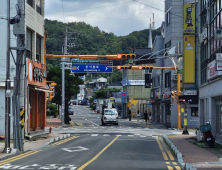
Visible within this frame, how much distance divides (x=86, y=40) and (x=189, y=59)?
4051cm

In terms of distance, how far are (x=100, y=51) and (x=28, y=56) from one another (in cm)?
5087

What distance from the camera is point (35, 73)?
95.5ft

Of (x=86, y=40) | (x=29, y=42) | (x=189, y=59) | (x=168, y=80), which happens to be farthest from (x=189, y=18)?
(x=86, y=40)

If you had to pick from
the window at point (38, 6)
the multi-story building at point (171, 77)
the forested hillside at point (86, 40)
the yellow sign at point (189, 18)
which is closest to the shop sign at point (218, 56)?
the window at point (38, 6)

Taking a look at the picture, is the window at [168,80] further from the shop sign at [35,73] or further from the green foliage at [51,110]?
the green foliage at [51,110]

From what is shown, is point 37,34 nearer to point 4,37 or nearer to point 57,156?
point 4,37

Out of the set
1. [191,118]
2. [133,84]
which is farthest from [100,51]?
[191,118]

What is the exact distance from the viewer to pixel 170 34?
166 ft

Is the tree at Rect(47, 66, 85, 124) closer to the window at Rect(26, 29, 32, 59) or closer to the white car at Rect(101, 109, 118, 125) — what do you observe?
the white car at Rect(101, 109, 118, 125)

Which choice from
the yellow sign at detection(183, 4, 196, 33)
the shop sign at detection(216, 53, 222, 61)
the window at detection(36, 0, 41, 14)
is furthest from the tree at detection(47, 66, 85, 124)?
the shop sign at detection(216, 53, 222, 61)

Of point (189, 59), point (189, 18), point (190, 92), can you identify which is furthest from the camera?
point (190, 92)

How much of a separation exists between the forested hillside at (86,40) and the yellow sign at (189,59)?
22158 mm

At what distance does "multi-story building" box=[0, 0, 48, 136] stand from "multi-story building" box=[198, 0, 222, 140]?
1186cm

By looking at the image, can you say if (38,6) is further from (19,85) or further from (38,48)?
(19,85)
